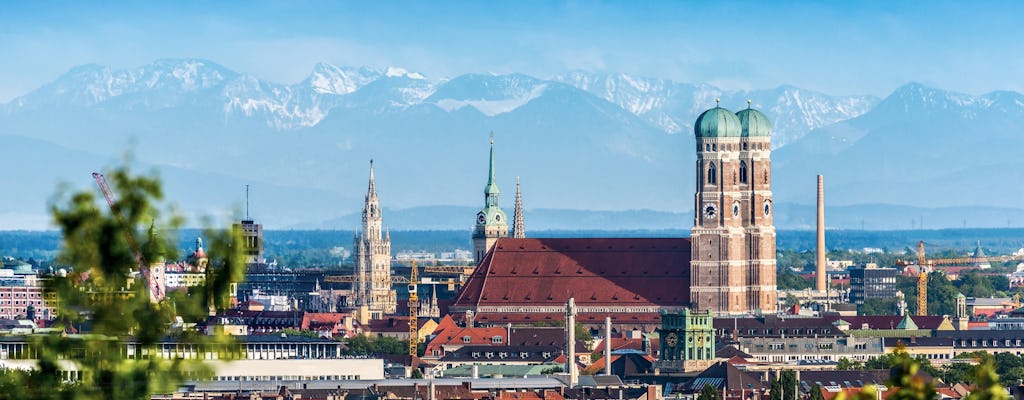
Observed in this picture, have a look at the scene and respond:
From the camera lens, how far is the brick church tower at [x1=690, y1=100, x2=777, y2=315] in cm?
15162

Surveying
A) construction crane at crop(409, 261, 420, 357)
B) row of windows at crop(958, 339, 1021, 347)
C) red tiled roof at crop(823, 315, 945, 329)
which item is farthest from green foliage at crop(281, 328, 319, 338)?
row of windows at crop(958, 339, 1021, 347)

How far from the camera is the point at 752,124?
152 m

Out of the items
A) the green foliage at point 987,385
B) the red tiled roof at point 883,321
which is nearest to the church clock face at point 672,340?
→ the red tiled roof at point 883,321

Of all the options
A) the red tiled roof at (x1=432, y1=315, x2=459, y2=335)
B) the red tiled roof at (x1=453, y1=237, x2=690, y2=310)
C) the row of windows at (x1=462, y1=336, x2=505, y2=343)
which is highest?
the red tiled roof at (x1=453, y1=237, x2=690, y2=310)

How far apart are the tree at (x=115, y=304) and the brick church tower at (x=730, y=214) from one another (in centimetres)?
11968

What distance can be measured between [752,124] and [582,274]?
12292mm

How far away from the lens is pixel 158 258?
32.1 metres

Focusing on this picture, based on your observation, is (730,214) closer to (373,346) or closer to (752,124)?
(752,124)

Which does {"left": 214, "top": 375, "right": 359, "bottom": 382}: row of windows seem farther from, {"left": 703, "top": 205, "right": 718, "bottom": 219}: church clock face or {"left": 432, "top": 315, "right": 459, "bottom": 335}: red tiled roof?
{"left": 703, "top": 205, "right": 718, "bottom": 219}: church clock face

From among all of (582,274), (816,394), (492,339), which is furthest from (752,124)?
(816,394)

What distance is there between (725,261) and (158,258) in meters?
121

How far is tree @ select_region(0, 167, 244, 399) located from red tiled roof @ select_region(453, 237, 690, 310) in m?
122

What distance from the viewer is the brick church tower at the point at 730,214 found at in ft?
497

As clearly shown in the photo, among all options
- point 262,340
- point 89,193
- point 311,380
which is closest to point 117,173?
point 89,193
